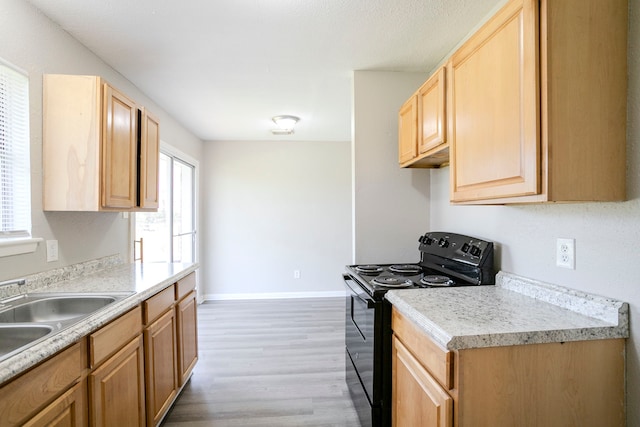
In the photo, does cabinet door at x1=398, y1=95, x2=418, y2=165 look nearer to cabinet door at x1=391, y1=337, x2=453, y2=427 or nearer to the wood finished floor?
cabinet door at x1=391, y1=337, x2=453, y2=427

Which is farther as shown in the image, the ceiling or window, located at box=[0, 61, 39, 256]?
the ceiling

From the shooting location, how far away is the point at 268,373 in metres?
2.54

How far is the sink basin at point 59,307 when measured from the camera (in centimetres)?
144

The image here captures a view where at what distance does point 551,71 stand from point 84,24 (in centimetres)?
239

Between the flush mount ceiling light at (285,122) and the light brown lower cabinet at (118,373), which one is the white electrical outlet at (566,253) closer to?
the light brown lower cabinet at (118,373)

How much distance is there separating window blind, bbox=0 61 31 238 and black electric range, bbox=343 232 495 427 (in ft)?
6.14

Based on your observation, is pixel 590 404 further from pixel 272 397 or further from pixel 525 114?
pixel 272 397

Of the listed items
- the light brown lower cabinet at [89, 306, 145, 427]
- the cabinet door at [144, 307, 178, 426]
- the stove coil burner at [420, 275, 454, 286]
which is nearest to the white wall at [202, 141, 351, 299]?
the cabinet door at [144, 307, 178, 426]

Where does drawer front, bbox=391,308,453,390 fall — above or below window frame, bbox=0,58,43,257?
below

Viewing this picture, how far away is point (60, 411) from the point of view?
3.45 feet

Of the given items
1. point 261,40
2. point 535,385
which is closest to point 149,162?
point 261,40

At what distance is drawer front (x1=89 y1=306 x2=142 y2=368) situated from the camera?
4.03 feet

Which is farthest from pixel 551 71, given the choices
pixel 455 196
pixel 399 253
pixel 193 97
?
pixel 193 97

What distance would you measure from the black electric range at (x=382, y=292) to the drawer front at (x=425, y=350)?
4.8 inches
